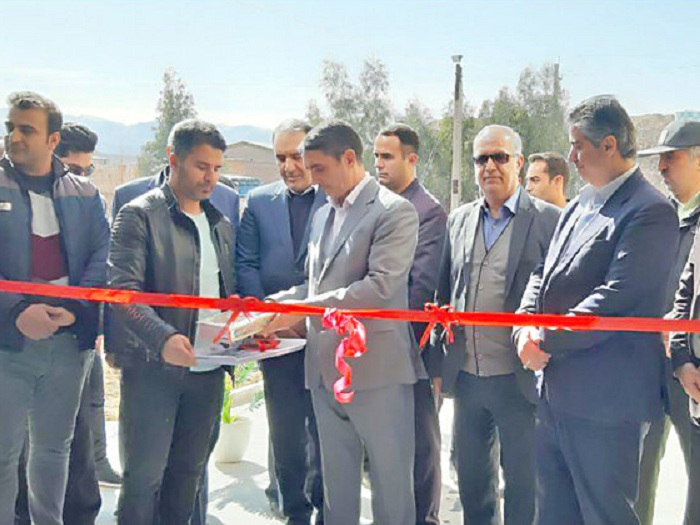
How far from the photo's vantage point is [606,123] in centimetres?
252

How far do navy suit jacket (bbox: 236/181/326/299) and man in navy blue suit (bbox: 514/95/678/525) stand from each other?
1384mm

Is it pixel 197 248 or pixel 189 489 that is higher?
pixel 197 248

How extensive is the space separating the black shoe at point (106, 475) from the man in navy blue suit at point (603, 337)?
2750 millimetres

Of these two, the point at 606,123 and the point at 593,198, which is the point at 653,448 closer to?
the point at 593,198

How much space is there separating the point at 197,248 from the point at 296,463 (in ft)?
4.20

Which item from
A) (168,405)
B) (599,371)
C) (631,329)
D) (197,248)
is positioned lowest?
(168,405)

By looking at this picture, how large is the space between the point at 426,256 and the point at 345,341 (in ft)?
3.46

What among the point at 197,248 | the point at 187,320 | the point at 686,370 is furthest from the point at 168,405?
the point at 686,370

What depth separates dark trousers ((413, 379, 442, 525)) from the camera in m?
3.50

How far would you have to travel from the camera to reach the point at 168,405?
9.23 ft

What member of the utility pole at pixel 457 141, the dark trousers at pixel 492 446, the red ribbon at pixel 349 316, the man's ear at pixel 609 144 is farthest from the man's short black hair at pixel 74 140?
the utility pole at pixel 457 141

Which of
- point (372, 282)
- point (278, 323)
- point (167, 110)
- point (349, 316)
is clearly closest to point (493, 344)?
point (372, 282)

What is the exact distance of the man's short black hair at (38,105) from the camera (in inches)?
117

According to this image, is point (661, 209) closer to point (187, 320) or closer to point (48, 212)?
point (187, 320)
